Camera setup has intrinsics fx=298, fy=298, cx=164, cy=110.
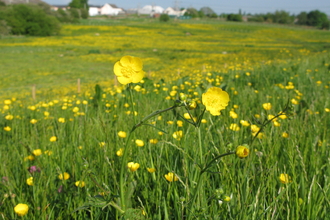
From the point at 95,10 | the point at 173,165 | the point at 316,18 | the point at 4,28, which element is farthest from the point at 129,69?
the point at 95,10

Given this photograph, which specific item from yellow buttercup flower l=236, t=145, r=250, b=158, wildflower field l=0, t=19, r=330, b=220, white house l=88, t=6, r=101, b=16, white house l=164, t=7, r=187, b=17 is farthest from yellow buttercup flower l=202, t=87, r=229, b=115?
white house l=88, t=6, r=101, b=16

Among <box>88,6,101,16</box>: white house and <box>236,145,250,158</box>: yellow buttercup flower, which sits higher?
<box>88,6,101,16</box>: white house

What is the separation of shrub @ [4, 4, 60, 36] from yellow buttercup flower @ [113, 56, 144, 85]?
132ft

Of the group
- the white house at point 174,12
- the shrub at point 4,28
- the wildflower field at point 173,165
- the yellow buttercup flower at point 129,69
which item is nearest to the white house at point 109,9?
the white house at point 174,12

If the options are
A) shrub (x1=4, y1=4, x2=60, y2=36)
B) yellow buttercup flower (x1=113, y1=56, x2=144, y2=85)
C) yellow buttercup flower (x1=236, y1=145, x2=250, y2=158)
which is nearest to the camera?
yellow buttercup flower (x1=236, y1=145, x2=250, y2=158)

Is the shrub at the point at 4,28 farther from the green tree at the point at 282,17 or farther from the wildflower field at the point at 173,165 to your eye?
the green tree at the point at 282,17

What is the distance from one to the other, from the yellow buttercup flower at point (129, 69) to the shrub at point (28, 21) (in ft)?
132

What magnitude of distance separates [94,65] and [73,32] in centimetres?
2525

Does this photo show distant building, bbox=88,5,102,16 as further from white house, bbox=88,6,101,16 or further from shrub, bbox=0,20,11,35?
shrub, bbox=0,20,11,35

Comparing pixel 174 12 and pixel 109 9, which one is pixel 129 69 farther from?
pixel 174 12

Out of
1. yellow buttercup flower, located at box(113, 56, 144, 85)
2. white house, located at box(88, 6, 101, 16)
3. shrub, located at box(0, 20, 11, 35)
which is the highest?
white house, located at box(88, 6, 101, 16)

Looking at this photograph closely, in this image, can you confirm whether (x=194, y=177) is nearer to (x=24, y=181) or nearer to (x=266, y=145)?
(x=266, y=145)

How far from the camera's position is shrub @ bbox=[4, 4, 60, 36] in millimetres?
36938

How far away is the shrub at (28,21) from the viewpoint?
3694 cm
